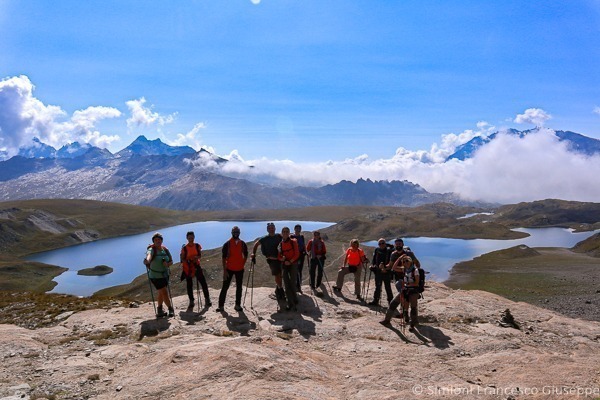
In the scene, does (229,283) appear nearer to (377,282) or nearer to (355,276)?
(355,276)

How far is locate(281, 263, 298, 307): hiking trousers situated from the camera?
18.3 meters

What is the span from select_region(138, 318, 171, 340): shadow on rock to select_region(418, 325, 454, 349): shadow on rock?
11.2 meters

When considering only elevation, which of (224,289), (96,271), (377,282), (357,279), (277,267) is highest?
(277,267)

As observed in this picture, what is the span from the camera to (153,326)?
16.5 meters

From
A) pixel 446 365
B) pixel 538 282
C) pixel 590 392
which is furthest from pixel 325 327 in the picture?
pixel 538 282

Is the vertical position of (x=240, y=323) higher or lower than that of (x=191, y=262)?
lower

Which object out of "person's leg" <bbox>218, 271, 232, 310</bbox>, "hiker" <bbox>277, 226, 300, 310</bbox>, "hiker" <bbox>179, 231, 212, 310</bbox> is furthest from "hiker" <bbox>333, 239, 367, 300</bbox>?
"hiker" <bbox>179, 231, 212, 310</bbox>

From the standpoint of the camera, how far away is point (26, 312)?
2294cm

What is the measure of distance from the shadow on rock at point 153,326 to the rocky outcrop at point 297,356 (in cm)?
10

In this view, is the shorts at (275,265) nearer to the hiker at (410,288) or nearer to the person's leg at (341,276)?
the person's leg at (341,276)

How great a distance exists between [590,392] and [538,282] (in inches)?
3861

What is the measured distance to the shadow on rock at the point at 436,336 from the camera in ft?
47.4

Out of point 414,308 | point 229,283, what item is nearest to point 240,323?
point 229,283

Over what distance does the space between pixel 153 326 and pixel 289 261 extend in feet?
22.2
